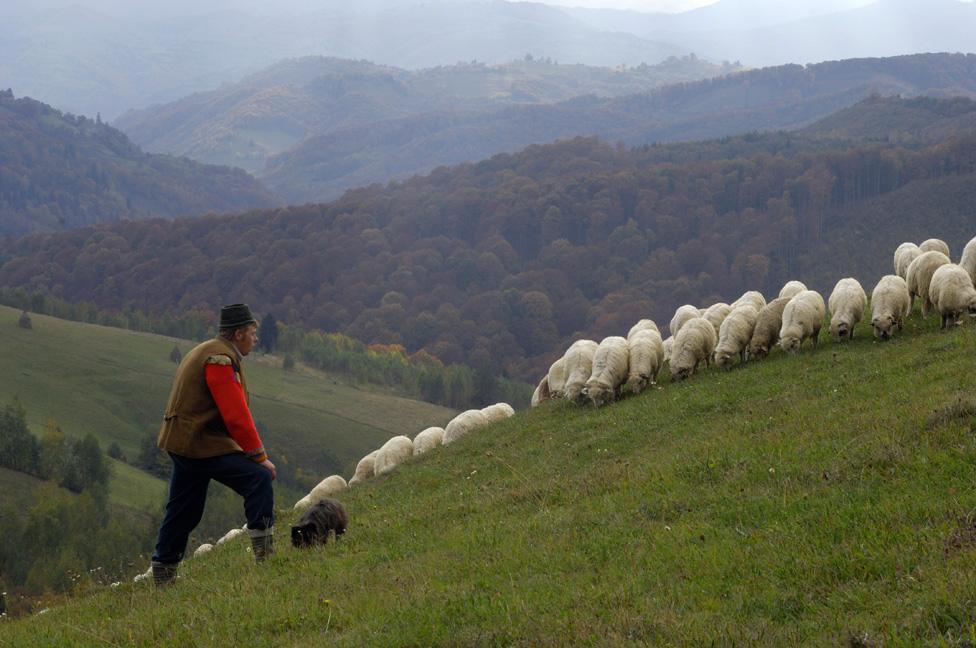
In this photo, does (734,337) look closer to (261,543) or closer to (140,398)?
(261,543)

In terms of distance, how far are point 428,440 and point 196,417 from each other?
15273 millimetres

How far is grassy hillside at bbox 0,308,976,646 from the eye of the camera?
6.47 meters

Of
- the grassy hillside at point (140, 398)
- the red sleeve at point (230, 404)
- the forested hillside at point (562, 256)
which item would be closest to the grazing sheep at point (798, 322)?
the red sleeve at point (230, 404)

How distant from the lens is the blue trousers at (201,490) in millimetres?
9867

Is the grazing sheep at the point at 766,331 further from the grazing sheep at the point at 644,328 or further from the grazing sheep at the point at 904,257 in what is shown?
the grazing sheep at the point at 904,257

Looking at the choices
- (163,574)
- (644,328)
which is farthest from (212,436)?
(644,328)

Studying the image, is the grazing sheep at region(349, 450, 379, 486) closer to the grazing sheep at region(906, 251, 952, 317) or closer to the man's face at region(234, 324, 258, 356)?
the grazing sheep at region(906, 251, 952, 317)

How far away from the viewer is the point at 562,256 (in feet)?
581

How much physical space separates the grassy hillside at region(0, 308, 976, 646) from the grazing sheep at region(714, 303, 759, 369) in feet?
16.4

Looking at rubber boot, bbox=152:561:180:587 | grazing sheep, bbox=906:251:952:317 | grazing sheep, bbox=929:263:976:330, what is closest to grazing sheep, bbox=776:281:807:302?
grazing sheep, bbox=906:251:952:317

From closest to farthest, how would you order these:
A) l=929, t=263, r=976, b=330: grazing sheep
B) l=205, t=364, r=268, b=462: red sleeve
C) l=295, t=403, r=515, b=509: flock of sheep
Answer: l=205, t=364, r=268, b=462: red sleeve → l=929, t=263, r=976, b=330: grazing sheep → l=295, t=403, r=515, b=509: flock of sheep

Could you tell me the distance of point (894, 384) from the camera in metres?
13.6

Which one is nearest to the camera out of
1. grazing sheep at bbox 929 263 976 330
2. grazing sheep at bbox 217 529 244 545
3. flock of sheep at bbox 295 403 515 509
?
grazing sheep at bbox 929 263 976 330

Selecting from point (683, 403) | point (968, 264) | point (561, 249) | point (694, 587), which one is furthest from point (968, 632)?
point (561, 249)
